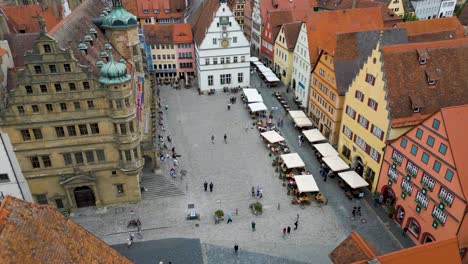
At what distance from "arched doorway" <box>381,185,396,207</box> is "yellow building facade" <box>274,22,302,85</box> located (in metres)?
33.5

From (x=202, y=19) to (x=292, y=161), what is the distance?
3609 cm

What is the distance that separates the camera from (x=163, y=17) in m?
86.9

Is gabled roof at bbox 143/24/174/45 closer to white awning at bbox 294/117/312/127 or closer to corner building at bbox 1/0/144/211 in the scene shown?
corner building at bbox 1/0/144/211

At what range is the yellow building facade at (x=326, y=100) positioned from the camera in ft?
163

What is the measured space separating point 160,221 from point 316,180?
60.5ft

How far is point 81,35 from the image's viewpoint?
44062mm

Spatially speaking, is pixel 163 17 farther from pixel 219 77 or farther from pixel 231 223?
pixel 231 223

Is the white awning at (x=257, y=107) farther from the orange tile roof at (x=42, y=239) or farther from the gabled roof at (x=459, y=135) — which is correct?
the orange tile roof at (x=42, y=239)

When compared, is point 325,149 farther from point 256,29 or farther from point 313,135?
point 256,29

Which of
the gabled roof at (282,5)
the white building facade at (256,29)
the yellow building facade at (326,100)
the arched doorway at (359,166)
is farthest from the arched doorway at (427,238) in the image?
the white building facade at (256,29)

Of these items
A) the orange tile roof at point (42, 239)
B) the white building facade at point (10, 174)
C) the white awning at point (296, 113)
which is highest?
the orange tile roof at point (42, 239)

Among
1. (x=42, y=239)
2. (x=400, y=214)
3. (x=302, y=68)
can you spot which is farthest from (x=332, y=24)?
(x=42, y=239)

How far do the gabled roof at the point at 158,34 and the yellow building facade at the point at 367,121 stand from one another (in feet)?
123

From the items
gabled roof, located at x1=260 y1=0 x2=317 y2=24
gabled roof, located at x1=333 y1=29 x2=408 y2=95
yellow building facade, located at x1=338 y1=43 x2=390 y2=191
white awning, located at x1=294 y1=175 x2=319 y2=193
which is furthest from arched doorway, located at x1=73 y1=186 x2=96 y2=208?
gabled roof, located at x1=260 y1=0 x2=317 y2=24
